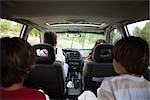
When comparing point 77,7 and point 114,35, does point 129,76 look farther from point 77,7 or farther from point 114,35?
point 114,35

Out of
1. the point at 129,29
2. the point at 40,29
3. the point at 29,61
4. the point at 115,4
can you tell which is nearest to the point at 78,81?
the point at 40,29

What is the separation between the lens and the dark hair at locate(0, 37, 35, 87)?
1.89 meters

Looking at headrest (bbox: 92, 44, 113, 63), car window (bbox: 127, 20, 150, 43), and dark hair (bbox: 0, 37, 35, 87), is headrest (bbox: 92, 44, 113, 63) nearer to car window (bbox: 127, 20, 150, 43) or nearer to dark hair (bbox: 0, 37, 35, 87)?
car window (bbox: 127, 20, 150, 43)

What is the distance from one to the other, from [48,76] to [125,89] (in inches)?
84.1

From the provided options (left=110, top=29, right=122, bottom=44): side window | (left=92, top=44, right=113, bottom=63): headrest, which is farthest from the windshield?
(left=92, top=44, right=113, bottom=63): headrest

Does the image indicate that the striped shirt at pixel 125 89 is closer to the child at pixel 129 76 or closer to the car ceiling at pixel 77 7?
the child at pixel 129 76

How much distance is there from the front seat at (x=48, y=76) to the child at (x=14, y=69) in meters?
1.86

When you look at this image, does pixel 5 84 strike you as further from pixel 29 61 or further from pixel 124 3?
pixel 124 3

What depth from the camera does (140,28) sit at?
460 centimetres

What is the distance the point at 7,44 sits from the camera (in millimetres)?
1942

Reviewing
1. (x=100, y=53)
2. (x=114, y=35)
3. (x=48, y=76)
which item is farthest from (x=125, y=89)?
(x=114, y=35)

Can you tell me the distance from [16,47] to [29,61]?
114mm

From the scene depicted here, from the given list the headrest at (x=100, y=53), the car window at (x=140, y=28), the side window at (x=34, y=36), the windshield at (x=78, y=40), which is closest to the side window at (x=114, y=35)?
the windshield at (x=78, y=40)

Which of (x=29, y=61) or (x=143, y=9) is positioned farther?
(x=143, y=9)
